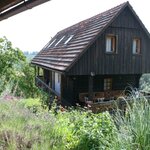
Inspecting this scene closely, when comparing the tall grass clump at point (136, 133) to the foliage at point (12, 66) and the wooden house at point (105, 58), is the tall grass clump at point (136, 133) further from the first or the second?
the wooden house at point (105, 58)

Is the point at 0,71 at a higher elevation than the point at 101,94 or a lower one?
higher

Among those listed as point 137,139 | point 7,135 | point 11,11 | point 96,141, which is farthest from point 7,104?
point 11,11

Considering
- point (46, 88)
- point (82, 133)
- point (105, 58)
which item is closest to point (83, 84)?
point (105, 58)

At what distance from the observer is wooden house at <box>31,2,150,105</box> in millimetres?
14992

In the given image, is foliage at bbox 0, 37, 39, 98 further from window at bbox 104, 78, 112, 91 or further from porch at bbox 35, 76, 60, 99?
window at bbox 104, 78, 112, 91

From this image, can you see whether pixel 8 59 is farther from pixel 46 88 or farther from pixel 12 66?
pixel 46 88

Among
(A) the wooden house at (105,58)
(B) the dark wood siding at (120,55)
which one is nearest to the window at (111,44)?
(A) the wooden house at (105,58)

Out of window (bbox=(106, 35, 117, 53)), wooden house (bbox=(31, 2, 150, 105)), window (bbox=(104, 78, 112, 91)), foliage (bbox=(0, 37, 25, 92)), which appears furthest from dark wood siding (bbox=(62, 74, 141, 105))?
foliage (bbox=(0, 37, 25, 92))

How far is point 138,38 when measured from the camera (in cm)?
1750

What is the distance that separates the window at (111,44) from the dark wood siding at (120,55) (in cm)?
25

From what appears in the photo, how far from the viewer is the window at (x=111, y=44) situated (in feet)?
53.6

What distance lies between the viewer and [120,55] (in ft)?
54.7

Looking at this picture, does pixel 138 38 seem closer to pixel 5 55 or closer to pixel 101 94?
pixel 101 94

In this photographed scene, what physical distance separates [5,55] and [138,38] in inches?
328
